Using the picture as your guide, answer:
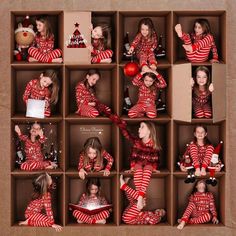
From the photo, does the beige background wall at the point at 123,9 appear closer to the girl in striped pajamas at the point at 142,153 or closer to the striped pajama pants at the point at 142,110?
the girl in striped pajamas at the point at 142,153

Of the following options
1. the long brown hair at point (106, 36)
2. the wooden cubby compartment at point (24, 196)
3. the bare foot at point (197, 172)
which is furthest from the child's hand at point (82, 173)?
the long brown hair at point (106, 36)

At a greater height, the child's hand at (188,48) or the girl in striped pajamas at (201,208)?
the child's hand at (188,48)

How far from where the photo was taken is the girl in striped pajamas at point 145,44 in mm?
3609

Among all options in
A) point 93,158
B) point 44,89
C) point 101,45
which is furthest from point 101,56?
point 93,158

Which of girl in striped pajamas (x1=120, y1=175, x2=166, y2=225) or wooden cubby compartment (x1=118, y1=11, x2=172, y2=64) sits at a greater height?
wooden cubby compartment (x1=118, y1=11, x2=172, y2=64)

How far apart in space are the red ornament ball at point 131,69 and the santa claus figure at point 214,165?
2.41ft

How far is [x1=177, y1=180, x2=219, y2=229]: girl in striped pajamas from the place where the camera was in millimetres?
3602

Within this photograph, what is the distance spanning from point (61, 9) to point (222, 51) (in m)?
1.10

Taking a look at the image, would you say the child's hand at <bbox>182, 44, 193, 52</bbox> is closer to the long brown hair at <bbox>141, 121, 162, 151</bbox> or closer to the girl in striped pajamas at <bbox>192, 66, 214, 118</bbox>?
the girl in striped pajamas at <bbox>192, 66, 214, 118</bbox>

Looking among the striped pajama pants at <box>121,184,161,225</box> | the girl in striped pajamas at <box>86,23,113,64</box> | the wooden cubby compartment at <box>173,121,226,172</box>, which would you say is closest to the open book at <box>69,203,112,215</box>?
the striped pajama pants at <box>121,184,161,225</box>

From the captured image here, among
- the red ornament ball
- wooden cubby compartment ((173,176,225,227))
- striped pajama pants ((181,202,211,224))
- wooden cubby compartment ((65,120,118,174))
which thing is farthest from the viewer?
wooden cubby compartment ((65,120,118,174))

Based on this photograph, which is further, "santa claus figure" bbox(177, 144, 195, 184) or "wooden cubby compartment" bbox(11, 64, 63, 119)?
"wooden cubby compartment" bbox(11, 64, 63, 119)

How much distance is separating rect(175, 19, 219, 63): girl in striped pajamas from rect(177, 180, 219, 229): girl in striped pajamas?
838 millimetres

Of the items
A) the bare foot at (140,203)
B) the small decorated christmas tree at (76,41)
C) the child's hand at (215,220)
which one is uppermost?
the small decorated christmas tree at (76,41)
